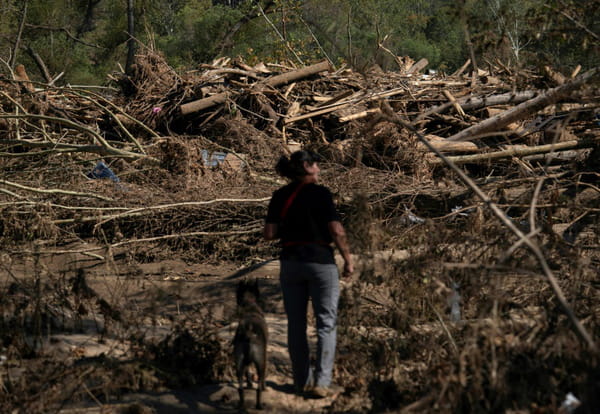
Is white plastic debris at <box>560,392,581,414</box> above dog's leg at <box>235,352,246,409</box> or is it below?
above

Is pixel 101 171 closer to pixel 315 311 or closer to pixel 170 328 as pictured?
pixel 170 328

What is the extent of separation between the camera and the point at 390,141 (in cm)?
921

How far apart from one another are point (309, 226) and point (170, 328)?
173cm

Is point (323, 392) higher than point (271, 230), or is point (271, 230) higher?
point (271, 230)

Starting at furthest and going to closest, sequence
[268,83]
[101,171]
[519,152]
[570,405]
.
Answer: [268,83] → [101,171] → [519,152] → [570,405]

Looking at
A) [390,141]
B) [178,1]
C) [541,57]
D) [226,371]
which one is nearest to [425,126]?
[390,141]

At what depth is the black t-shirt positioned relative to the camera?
14.2 feet

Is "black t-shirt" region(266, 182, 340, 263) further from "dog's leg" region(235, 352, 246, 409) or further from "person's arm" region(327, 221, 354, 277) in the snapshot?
"dog's leg" region(235, 352, 246, 409)

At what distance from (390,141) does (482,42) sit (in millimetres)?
3436

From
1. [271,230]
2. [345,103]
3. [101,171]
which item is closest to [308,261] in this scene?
[271,230]

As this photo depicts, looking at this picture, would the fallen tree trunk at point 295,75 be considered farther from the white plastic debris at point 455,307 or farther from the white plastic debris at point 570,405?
the white plastic debris at point 570,405

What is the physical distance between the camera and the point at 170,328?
5.34 m

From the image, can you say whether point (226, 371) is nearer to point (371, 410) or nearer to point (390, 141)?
point (371, 410)

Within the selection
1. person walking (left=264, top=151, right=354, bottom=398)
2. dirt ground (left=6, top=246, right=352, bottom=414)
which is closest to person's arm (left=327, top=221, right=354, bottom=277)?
person walking (left=264, top=151, right=354, bottom=398)
